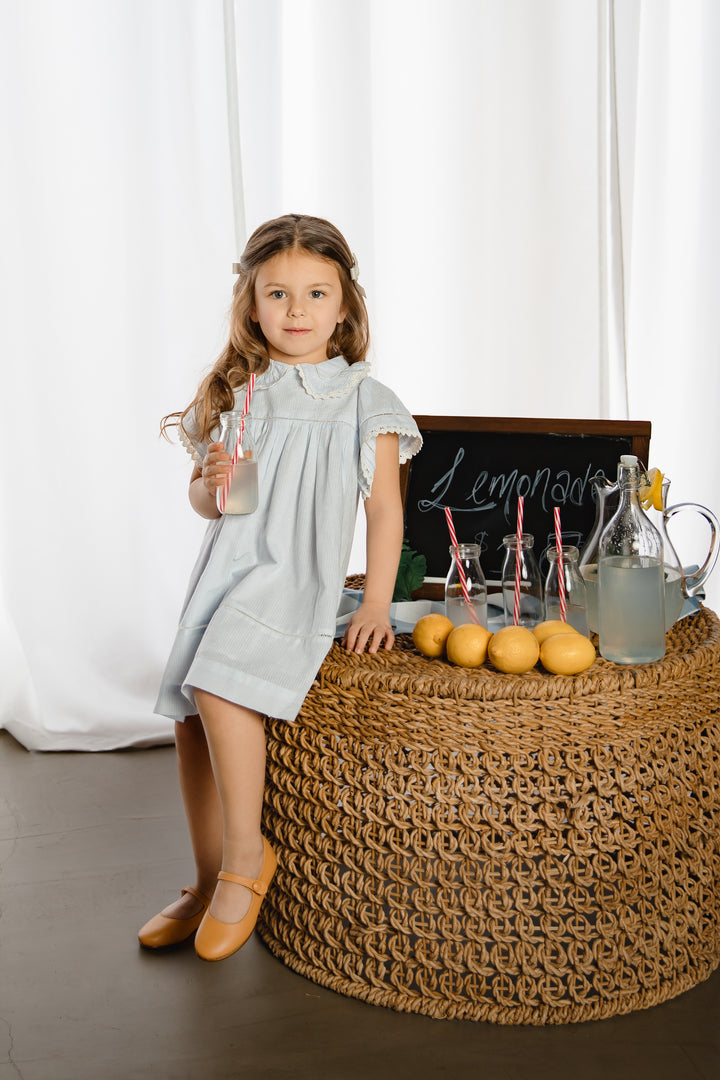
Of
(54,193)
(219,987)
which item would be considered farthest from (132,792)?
(54,193)

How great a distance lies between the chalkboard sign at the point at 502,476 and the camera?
182cm

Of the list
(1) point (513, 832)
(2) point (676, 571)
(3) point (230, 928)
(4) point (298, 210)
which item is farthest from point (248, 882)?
(4) point (298, 210)

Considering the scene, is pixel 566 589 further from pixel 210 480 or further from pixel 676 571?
pixel 210 480

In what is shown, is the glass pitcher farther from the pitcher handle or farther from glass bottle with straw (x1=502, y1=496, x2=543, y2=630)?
glass bottle with straw (x1=502, y1=496, x2=543, y2=630)

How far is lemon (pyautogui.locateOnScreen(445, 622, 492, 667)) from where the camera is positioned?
56.3 inches

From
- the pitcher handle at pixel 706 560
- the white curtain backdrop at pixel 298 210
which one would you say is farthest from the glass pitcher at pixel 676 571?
the white curtain backdrop at pixel 298 210

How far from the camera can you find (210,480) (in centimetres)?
155

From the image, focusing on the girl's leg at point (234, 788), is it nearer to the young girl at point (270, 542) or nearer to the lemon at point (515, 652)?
the young girl at point (270, 542)

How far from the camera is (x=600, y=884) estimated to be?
1.33m

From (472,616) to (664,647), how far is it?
300 mm

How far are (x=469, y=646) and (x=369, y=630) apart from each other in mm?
189

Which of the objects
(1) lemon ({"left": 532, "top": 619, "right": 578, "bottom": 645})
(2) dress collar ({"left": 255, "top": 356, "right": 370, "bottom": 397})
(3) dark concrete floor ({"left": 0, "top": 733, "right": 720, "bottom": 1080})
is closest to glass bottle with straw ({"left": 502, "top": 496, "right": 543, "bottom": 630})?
(1) lemon ({"left": 532, "top": 619, "right": 578, "bottom": 645})

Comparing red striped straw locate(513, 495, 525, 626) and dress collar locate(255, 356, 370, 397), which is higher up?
dress collar locate(255, 356, 370, 397)

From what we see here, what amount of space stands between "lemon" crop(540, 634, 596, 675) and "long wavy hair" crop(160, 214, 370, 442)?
674mm
